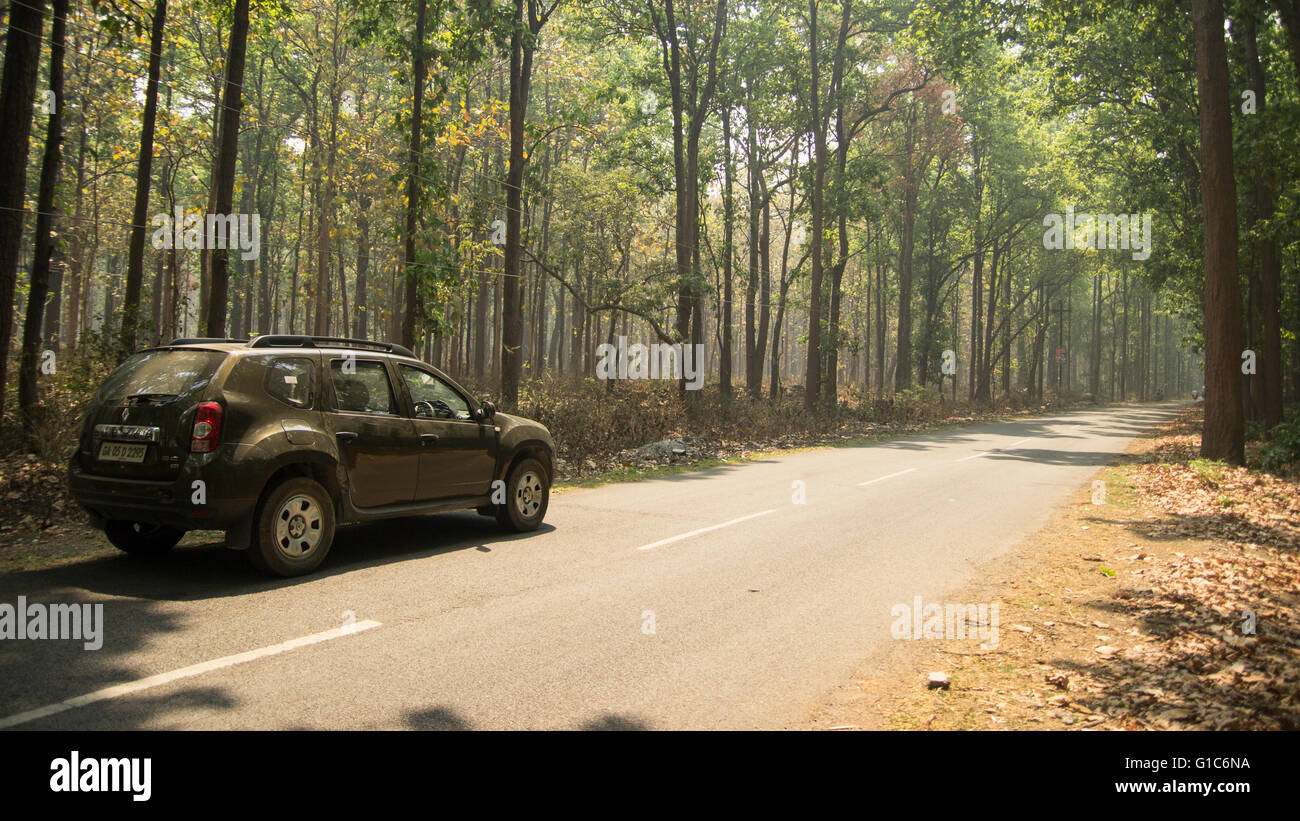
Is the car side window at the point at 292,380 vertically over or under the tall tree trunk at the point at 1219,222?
under

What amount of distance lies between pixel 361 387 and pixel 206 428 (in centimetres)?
164

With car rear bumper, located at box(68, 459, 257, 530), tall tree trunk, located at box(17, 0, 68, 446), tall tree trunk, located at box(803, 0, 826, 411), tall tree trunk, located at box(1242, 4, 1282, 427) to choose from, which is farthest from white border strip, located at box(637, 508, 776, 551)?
tall tree trunk, located at box(803, 0, 826, 411)

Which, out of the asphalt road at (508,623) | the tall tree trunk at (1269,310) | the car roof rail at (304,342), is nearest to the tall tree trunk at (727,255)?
the tall tree trunk at (1269,310)

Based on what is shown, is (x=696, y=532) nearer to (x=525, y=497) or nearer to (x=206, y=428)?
(x=525, y=497)

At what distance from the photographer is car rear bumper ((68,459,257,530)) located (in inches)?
245

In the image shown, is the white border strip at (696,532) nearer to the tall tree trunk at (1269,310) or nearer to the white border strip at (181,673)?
the white border strip at (181,673)

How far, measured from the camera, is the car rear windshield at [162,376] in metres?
6.53

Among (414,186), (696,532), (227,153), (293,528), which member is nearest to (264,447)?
(293,528)

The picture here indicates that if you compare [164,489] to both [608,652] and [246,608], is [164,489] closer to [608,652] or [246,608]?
[246,608]

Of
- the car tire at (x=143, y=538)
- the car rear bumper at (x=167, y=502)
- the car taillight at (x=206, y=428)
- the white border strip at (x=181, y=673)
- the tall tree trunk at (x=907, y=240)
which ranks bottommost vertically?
the white border strip at (x=181, y=673)

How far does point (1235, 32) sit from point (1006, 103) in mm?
22336

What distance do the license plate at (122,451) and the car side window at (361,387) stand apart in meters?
1.56

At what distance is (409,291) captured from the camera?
16875 mm
